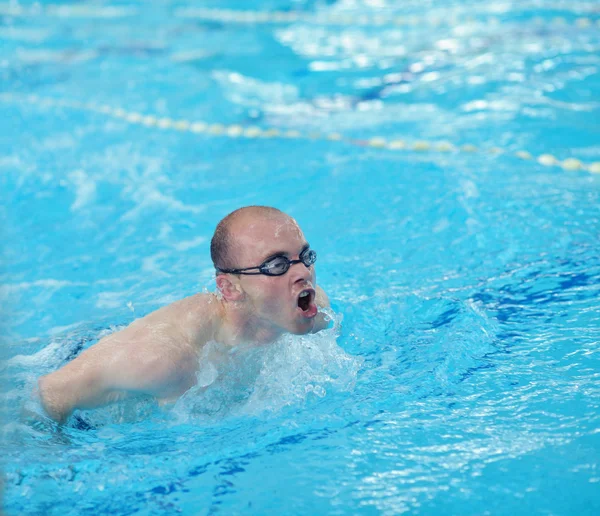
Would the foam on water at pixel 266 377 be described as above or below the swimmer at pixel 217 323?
below

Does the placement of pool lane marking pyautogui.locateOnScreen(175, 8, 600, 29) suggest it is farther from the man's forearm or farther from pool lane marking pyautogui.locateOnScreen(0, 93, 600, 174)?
the man's forearm

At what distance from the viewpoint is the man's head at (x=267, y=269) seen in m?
3.01

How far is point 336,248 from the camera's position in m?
4.83

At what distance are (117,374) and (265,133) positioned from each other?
445 cm

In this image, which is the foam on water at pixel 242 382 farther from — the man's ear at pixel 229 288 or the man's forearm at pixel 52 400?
the man's ear at pixel 229 288

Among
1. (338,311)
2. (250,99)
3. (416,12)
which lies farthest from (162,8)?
(338,311)

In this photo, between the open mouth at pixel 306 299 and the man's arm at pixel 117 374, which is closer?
the man's arm at pixel 117 374

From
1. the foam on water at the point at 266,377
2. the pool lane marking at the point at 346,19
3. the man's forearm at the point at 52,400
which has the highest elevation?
the pool lane marking at the point at 346,19

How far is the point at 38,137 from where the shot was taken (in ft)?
23.6

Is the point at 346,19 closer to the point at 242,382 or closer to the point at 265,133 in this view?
the point at 265,133

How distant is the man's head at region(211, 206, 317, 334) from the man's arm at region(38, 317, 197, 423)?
0.36 meters

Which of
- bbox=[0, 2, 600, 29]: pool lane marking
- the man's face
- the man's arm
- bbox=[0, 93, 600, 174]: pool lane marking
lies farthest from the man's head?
bbox=[0, 2, 600, 29]: pool lane marking

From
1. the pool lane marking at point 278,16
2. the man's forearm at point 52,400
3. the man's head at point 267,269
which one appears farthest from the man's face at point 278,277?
the pool lane marking at point 278,16

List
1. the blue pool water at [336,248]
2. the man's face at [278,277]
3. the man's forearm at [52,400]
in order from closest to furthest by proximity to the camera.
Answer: the blue pool water at [336,248] < the man's forearm at [52,400] < the man's face at [278,277]
